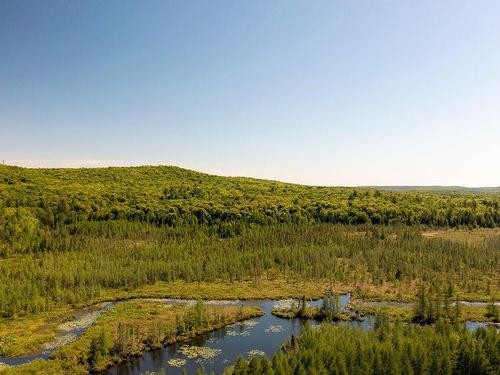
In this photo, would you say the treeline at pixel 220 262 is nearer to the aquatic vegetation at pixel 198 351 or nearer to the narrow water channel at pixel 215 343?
the narrow water channel at pixel 215 343

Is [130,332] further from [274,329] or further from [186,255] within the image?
[186,255]

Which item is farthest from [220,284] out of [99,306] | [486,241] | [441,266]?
[486,241]

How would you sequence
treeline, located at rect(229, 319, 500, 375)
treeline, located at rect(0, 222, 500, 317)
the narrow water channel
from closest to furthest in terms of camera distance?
treeline, located at rect(229, 319, 500, 375) → the narrow water channel → treeline, located at rect(0, 222, 500, 317)

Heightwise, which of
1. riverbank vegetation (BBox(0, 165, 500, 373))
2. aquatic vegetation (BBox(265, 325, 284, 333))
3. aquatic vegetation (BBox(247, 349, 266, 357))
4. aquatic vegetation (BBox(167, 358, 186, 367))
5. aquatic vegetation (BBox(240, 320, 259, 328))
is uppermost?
riverbank vegetation (BBox(0, 165, 500, 373))

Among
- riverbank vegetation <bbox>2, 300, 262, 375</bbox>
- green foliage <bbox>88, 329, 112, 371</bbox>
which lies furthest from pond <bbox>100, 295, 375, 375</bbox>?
green foliage <bbox>88, 329, 112, 371</bbox>

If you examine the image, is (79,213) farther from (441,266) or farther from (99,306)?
(441,266)

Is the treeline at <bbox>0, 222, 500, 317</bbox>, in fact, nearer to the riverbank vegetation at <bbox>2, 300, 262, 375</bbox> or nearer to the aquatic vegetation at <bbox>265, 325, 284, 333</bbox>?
the riverbank vegetation at <bbox>2, 300, 262, 375</bbox>

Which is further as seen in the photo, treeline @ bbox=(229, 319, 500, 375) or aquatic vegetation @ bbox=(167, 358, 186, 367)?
aquatic vegetation @ bbox=(167, 358, 186, 367)
